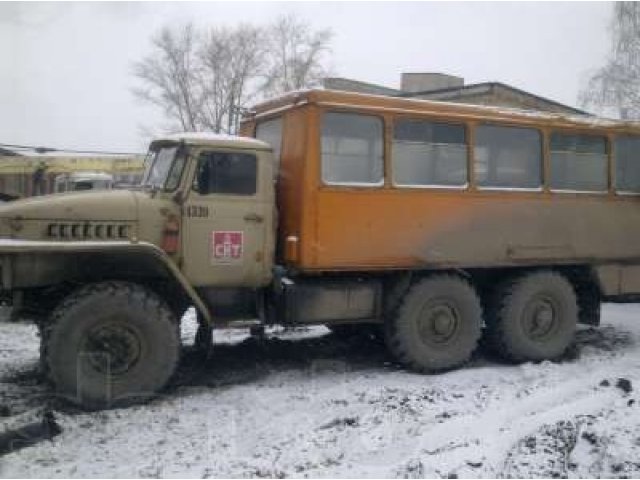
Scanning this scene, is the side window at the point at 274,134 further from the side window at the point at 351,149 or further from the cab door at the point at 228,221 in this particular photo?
the side window at the point at 351,149

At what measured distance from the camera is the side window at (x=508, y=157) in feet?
30.9

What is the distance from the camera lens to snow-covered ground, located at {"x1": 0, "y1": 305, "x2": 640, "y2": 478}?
19.7ft

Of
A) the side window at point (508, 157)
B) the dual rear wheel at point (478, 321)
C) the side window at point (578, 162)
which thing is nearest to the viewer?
the dual rear wheel at point (478, 321)

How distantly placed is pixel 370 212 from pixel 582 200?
3052 mm

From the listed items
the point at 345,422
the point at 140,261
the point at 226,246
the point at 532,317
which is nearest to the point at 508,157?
the point at 532,317

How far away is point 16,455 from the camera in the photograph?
6191 mm

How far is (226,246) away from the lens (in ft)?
26.9

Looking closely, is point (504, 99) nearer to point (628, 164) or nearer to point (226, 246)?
point (628, 164)

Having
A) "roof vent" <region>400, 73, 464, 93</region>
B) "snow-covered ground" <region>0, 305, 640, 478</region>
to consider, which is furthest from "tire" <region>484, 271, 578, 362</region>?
"roof vent" <region>400, 73, 464, 93</region>

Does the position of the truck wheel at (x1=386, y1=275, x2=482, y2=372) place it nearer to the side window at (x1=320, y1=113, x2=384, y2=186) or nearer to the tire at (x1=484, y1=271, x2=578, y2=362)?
the tire at (x1=484, y1=271, x2=578, y2=362)

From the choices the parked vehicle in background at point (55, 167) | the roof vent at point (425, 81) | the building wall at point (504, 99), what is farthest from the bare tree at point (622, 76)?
the parked vehicle in background at point (55, 167)

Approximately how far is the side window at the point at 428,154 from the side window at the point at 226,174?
63.7 inches

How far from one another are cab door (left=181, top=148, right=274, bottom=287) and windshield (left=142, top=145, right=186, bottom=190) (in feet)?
0.65

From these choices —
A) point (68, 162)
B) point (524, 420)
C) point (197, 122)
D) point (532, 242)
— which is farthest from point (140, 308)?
point (197, 122)
